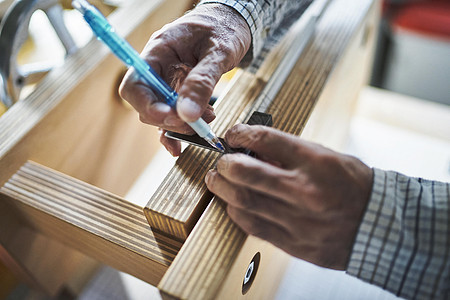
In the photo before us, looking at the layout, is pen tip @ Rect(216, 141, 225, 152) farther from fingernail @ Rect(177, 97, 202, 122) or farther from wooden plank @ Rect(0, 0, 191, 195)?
wooden plank @ Rect(0, 0, 191, 195)

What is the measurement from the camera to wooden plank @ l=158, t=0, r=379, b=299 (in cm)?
33

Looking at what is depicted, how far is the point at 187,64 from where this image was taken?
0.45 m

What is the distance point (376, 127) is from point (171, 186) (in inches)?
25.1

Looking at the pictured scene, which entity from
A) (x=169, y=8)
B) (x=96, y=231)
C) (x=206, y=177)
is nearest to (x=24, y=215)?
(x=96, y=231)

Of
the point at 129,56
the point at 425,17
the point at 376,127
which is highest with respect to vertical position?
the point at 129,56

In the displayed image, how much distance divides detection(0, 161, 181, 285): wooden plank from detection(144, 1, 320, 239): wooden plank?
2cm

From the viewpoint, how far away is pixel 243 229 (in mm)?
355

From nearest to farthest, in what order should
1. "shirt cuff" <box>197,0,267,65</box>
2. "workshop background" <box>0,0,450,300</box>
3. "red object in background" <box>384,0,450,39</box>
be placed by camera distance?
"shirt cuff" <box>197,0,267,65</box> → "workshop background" <box>0,0,450,300</box> → "red object in background" <box>384,0,450,39</box>

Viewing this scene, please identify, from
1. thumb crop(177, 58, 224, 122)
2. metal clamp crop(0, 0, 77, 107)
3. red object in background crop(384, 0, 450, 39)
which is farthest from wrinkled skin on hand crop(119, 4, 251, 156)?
red object in background crop(384, 0, 450, 39)

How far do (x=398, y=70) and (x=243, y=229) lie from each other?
156 cm

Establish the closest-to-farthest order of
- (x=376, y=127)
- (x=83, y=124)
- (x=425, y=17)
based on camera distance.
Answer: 1. (x=83, y=124)
2. (x=376, y=127)
3. (x=425, y=17)

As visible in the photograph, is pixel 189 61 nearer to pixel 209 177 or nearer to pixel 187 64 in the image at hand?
pixel 187 64

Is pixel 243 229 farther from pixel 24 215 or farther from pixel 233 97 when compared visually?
pixel 24 215

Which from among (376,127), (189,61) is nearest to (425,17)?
(376,127)
